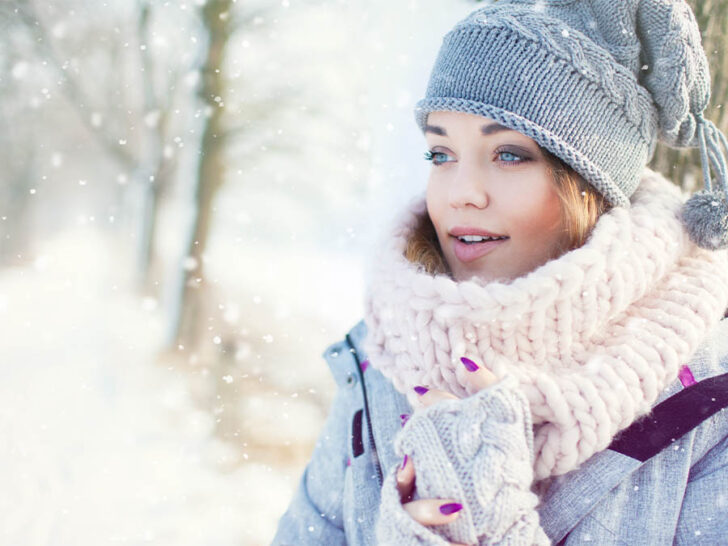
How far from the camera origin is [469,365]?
1.19 metres

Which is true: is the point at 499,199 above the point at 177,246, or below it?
below

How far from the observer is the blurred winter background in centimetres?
356

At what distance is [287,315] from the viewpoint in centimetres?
406

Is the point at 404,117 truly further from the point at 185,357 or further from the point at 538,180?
the point at 185,357

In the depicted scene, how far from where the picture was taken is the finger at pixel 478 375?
45.8 inches

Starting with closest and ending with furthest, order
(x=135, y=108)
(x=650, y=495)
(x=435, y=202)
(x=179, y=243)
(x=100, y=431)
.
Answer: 1. (x=650, y=495)
2. (x=435, y=202)
3. (x=100, y=431)
4. (x=135, y=108)
5. (x=179, y=243)

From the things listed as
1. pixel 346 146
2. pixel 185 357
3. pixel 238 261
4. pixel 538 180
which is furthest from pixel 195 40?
pixel 538 180

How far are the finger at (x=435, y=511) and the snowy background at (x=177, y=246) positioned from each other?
100 inches

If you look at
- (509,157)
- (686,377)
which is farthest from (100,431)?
(686,377)

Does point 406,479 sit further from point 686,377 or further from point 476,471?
point 686,377

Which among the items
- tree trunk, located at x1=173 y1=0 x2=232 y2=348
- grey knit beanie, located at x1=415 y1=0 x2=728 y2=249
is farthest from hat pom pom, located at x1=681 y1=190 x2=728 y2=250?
tree trunk, located at x1=173 y1=0 x2=232 y2=348

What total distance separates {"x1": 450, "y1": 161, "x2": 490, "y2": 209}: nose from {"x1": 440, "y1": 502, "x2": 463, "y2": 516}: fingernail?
673 mm

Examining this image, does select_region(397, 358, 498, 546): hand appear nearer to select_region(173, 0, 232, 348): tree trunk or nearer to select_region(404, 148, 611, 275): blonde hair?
select_region(404, 148, 611, 275): blonde hair

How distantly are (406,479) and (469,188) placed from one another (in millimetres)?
674
